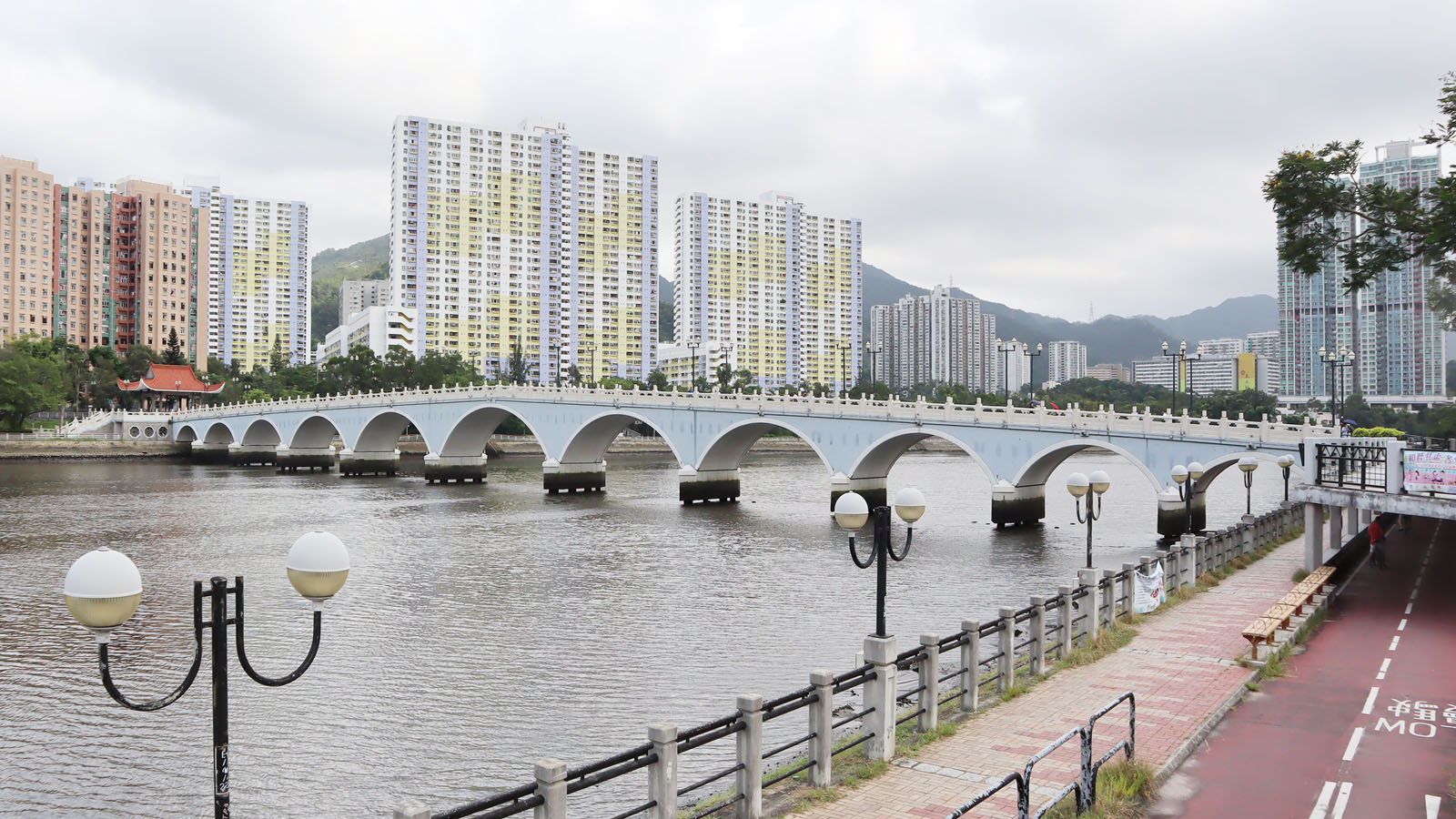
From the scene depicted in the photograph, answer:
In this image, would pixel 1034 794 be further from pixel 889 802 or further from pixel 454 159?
pixel 454 159

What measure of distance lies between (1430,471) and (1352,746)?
9380 mm

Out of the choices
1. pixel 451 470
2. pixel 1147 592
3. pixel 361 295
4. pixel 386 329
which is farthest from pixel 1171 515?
pixel 361 295

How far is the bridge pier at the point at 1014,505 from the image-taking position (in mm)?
41594

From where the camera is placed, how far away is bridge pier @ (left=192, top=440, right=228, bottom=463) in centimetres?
9600

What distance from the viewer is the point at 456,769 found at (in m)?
14.0

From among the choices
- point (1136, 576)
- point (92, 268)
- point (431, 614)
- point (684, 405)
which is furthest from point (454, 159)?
point (1136, 576)

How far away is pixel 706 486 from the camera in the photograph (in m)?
53.4

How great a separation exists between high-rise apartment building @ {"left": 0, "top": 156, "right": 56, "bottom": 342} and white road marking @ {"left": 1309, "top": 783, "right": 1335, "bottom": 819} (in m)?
136

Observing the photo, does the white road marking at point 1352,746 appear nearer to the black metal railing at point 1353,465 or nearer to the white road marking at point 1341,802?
the white road marking at point 1341,802

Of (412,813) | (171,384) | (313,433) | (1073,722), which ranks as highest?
(171,384)

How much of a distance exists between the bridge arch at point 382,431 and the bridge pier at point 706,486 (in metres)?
28.2

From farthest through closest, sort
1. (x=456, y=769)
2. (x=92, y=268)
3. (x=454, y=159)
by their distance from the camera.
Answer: (x=454, y=159)
(x=92, y=268)
(x=456, y=769)

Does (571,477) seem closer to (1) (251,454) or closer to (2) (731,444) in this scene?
(2) (731,444)

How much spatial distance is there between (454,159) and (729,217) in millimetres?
47654
